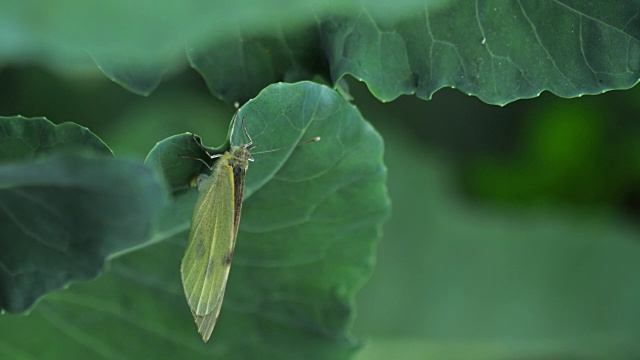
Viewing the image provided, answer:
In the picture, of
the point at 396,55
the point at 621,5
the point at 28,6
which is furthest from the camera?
the point at 396,55

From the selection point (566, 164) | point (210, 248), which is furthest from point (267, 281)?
point (566, 164)

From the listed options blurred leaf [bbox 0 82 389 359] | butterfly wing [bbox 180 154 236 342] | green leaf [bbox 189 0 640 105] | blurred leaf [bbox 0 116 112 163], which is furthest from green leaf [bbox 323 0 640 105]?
blurred leaf [bbox 0 116 112 163]

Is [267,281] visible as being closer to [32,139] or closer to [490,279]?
[32,139]

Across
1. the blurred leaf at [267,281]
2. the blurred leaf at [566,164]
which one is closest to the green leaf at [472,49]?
the blurred leaf at [267,281]

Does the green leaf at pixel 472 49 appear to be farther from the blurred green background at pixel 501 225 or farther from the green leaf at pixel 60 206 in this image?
the blurred green background at pixel 501 225

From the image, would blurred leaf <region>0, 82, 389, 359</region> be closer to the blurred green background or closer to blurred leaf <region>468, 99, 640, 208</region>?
the blurred green background

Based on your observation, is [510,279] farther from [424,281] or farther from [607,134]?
[607,134]

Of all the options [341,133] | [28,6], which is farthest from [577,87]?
[28,6]
